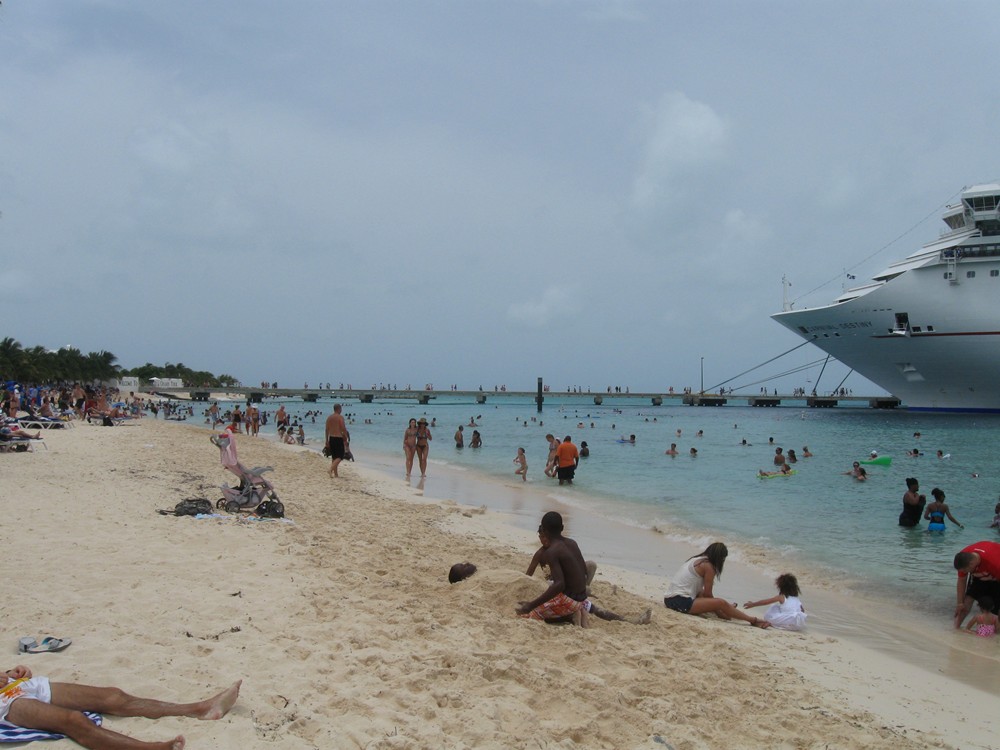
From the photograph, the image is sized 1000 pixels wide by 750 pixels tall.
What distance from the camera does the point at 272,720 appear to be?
3.21 m

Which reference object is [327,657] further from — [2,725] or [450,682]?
[2,725]

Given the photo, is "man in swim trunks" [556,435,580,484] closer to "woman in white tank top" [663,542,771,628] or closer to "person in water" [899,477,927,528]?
"person in water" [899,477,927,528]

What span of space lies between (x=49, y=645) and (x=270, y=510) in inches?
185

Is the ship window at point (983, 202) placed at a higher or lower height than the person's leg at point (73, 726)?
higher

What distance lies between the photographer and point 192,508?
806cm

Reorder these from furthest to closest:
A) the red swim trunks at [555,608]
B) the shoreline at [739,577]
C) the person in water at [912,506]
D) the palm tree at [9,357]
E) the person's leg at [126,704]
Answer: the palm tree at [9,357] → the person in water at [912,506] → the shoreline at [739,577] → the red swim trunks at [555,608] → the person's leg at [126,704]

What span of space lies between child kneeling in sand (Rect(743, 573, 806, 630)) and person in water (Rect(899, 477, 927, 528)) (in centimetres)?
723

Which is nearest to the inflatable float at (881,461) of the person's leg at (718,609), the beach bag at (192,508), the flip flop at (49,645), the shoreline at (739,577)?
the shoreline at (739,577)

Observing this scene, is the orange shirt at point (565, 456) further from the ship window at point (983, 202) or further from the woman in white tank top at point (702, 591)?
the ship window at point (983, 202)

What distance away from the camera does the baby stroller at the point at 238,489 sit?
860 centimetres

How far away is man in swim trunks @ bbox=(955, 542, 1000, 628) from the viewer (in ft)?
21.3

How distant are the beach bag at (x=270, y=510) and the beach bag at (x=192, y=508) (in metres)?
0.56

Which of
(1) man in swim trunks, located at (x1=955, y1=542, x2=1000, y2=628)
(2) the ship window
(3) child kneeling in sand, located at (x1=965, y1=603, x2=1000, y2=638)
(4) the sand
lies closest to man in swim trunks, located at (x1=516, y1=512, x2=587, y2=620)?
(4) the sand

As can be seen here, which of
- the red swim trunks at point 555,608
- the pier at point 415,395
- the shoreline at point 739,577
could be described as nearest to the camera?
the red swim trunks at point 555,608
